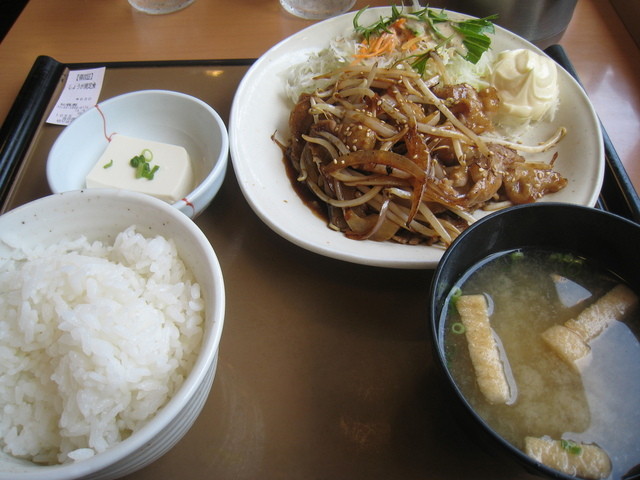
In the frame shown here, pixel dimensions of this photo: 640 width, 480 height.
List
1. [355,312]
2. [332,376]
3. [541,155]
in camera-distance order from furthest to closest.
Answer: [541,155], [355,312], [332,376]

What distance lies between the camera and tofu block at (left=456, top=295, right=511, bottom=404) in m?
1.16

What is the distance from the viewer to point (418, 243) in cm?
166

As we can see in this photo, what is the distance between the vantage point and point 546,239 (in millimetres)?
1382

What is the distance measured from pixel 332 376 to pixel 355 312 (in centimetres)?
24

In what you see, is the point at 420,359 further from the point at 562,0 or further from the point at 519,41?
the point at 562,0

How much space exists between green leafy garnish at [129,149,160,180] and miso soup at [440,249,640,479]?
1.21 metres

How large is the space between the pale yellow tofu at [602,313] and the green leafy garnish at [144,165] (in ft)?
4.95

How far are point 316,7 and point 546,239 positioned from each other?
6.97 feet

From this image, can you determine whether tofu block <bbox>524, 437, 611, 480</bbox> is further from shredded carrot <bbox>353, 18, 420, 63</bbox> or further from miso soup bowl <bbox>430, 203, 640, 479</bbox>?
shredded carrot <bbox>353, 18, 420, 63</bbox>

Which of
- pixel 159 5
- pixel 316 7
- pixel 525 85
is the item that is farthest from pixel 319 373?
pixel 159 5

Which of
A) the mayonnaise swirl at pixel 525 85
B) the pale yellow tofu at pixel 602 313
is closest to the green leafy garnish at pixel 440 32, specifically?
the mayonnaise swirl at pixel 525 85

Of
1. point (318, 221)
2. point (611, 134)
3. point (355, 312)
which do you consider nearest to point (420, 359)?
point (355, 312)

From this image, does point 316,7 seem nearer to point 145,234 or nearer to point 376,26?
point 376,26

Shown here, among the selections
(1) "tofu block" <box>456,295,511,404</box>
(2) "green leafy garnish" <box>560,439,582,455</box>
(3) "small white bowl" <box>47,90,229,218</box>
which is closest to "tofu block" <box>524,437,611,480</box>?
(2) "green leafy garnish" <box>560,439,582,455</box>
